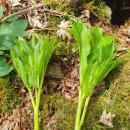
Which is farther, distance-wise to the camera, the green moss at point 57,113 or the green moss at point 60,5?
the green moss at point 60,5

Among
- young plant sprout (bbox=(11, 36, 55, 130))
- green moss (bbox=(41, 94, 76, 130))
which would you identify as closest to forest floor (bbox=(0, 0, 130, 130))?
A: green moss (bbox=(41, 94, 76, 130))

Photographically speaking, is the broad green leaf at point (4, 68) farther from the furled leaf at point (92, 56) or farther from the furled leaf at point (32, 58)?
the furled leaf at point (92, 56)

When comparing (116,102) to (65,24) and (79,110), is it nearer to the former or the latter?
(79,110)

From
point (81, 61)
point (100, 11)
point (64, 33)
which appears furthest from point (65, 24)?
point (81, 61)

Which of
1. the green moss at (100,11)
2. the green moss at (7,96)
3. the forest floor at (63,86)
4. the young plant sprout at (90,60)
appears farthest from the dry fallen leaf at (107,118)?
the green moss at (100,11)

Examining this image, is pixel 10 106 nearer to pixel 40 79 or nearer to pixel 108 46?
pixel 40 79

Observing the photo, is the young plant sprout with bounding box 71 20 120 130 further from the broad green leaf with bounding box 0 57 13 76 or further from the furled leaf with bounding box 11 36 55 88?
the broad green leaf with bounding box 0 57 13 76
